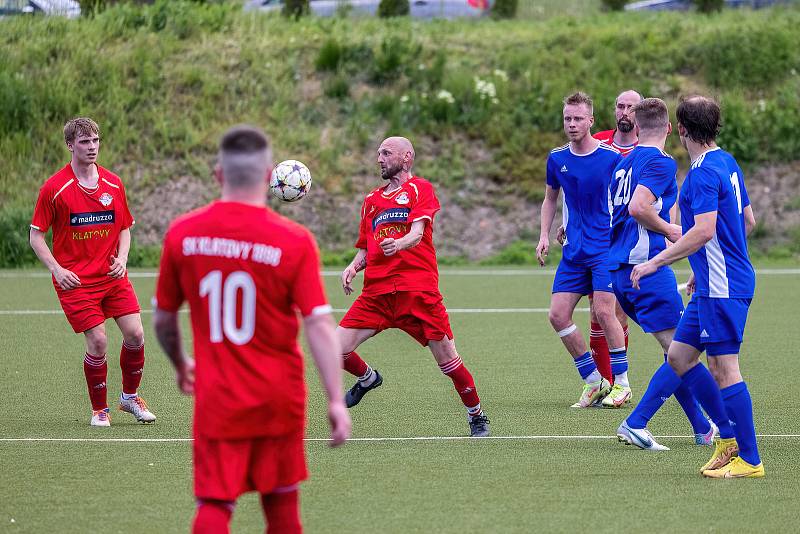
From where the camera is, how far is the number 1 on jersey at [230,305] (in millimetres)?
3973

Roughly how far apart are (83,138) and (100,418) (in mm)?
1845

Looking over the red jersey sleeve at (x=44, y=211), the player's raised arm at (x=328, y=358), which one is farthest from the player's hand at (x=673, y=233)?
the red jersey sleeve at (x=44, y=211)

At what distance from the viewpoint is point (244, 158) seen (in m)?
3.93

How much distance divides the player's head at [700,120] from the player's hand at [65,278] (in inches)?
156

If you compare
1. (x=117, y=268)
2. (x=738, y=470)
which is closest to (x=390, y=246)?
(x=117, y=268)

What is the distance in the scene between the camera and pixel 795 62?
23.9 m

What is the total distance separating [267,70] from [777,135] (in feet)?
32.9

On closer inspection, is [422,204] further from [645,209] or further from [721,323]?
[721,323]

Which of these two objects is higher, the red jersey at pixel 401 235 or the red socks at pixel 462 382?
the red jersey at pixel 401 235

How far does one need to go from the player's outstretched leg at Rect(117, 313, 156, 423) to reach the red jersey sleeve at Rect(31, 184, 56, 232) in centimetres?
80

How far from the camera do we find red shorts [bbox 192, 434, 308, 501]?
396 cm

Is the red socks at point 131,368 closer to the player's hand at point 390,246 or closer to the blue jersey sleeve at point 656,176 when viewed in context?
the player's hand at point 390,246

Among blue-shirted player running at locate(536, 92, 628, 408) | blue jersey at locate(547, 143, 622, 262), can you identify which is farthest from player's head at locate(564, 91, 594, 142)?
blue jersey at locate(547, 143, 622, 262)

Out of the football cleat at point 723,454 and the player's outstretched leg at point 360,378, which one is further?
the player's outstretched leg at point 360,378
